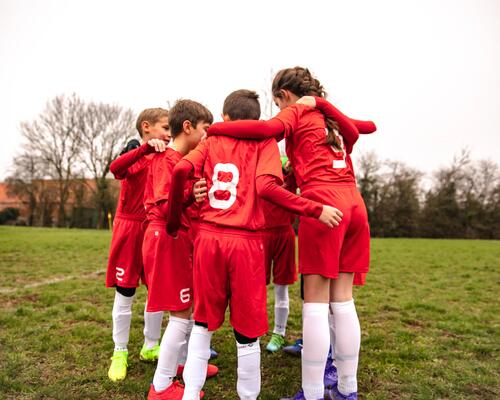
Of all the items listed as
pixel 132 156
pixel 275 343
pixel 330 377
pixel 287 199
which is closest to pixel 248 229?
pixel 287 199

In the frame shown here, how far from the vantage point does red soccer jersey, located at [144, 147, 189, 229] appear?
3.06m

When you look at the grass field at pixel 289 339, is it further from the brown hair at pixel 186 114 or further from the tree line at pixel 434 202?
the tree line at pixel 434 202

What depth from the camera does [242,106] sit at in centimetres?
282

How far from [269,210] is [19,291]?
542cm

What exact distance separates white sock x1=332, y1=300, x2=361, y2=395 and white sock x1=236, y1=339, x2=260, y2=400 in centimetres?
67

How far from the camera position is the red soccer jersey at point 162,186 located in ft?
10.0

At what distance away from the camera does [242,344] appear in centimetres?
258

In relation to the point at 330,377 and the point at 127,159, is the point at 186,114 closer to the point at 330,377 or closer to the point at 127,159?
the point at 127,159

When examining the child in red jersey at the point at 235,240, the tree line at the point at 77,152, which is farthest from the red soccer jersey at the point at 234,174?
the tree line at the point at 77,152

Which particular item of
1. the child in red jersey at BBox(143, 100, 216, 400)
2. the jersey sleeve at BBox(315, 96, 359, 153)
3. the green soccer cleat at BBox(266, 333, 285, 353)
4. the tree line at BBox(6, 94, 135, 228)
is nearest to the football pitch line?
the green soccer cleat at BBox(266, 333, 285, 353)

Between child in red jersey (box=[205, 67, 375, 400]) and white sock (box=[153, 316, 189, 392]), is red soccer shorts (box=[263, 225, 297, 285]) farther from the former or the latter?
white sock (box=[153, 316, 189, 392])

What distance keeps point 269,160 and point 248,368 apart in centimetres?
137

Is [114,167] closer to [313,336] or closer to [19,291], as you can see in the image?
[313,336]

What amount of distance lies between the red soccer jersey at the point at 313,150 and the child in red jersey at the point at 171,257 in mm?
748
